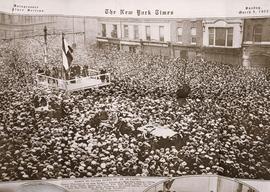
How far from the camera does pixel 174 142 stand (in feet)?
5.92

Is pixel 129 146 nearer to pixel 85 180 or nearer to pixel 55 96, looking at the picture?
pixel 85 180

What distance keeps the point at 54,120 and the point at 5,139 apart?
0.23 meters

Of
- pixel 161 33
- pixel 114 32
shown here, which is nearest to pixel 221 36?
pixel 161 33

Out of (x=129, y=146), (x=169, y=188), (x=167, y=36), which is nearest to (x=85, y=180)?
(x=129, y=146)

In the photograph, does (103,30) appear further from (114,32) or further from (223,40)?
(223,40)

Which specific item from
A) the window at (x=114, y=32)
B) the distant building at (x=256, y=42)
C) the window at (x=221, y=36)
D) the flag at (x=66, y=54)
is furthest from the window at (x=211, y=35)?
the flag at (x=66, y=54)

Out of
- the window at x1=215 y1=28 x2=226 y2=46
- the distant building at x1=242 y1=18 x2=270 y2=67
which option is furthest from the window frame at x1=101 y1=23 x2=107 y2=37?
the distant building at x1=242 y1=18 x2=270 y2=67

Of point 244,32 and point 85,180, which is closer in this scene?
point 244,32

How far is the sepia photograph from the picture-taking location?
174 cm

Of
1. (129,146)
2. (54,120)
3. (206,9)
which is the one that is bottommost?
(129,146)

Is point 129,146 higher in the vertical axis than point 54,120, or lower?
lower

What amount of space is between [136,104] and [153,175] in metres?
0.34

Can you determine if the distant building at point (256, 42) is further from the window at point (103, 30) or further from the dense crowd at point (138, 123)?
the window at point (103, 30)

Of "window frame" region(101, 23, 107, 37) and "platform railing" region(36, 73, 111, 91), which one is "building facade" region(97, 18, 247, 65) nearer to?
"window frame" region(101, 23, 107, 37)
